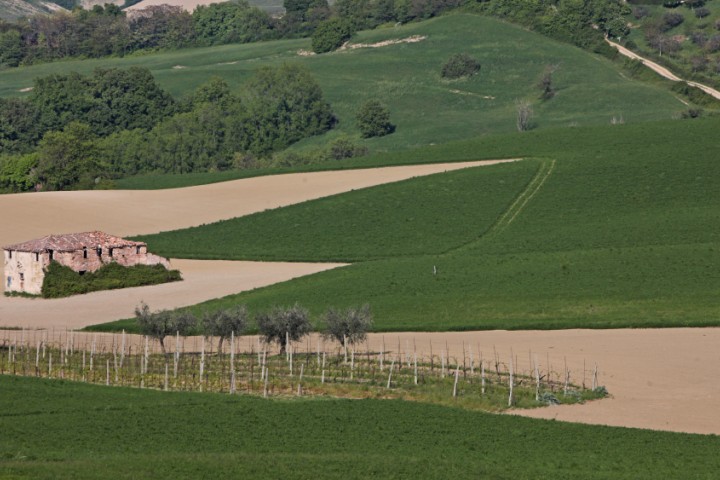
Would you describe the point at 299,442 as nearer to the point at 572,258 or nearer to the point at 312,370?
the point at 312,370

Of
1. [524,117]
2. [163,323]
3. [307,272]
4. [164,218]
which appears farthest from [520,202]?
[524,117]

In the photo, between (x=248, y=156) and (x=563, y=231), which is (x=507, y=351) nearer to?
(x=563, y=231)

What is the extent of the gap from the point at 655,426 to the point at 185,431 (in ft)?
57.7

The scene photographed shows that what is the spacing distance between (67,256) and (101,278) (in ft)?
9.26

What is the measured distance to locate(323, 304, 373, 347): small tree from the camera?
77062 mm

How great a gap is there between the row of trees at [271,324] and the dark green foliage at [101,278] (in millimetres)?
19023

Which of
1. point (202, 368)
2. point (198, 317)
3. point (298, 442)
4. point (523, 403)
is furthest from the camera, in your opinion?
point (198, 317)

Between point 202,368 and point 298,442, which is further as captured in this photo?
point 202,368

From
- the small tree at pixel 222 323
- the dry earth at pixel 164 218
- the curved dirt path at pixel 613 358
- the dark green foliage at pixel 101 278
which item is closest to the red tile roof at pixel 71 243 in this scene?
the dark green foliage at pixel 101 278

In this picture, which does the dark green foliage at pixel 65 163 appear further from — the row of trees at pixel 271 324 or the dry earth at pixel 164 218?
the row of trees at pixel 271 324

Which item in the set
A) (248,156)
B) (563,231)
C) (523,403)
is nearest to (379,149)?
(248,156)

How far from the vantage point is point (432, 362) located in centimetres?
7125

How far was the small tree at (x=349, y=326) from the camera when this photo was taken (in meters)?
77.1

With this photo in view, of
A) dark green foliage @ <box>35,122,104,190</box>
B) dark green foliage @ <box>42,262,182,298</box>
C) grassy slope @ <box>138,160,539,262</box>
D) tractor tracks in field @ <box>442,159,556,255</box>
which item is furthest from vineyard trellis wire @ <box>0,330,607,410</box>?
dark green foliage @ <box>35,122,104,190</box>
